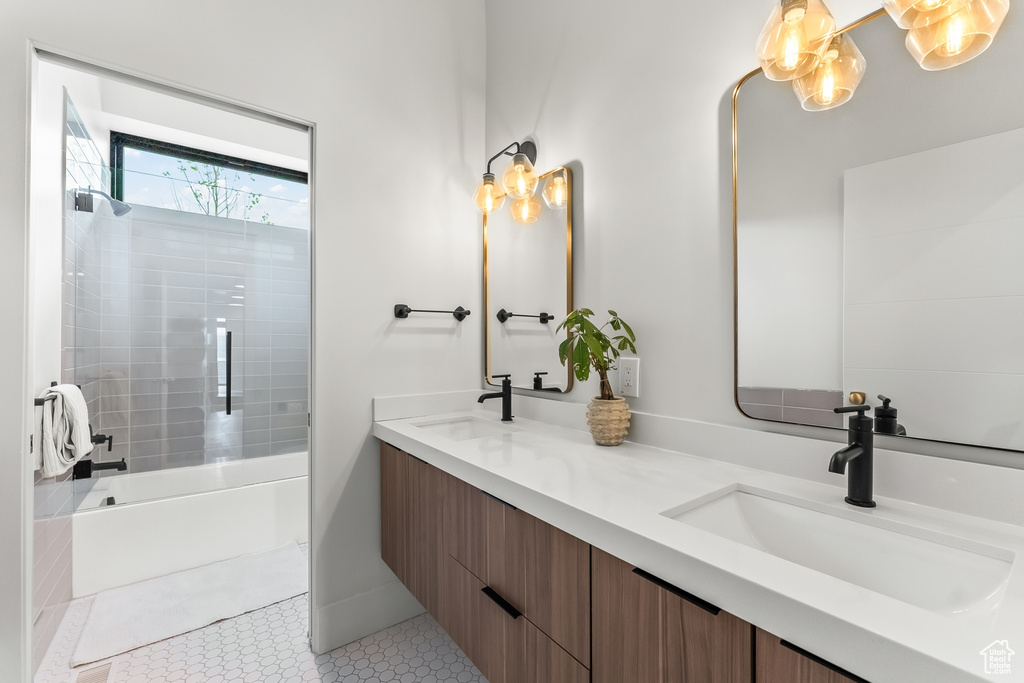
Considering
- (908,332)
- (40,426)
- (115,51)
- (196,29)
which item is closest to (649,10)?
(908,332)

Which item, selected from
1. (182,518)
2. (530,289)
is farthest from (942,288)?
(182,518)

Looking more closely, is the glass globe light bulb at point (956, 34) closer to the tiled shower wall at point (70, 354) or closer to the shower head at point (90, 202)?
the tiled shower wall at point (70, 354)

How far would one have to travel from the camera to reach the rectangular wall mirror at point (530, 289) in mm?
1732

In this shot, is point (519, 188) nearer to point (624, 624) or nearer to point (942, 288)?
point (942, 288)

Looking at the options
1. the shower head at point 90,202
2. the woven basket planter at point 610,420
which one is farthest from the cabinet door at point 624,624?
the shower head at point 90,202

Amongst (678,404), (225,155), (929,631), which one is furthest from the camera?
(225,155)

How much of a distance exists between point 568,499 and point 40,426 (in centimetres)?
162

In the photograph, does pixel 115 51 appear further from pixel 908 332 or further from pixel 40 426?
pixel 908 332

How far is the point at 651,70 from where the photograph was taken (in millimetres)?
1417

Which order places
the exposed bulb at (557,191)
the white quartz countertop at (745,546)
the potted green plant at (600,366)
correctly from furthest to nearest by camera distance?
the exposed bulb at (557,191), the potted green plant at (600,366), the white quartz countertop at (745,546)

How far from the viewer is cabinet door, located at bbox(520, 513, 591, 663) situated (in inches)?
34.6

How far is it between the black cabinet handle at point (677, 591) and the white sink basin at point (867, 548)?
133 millimetres

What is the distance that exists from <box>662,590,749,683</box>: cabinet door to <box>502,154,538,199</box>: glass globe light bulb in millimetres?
1437

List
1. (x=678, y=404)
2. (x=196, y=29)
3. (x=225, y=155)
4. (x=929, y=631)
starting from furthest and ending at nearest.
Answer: (x=225, y=155), (x=196, y=29), (x=678, y=404), (x=929, y=631)
